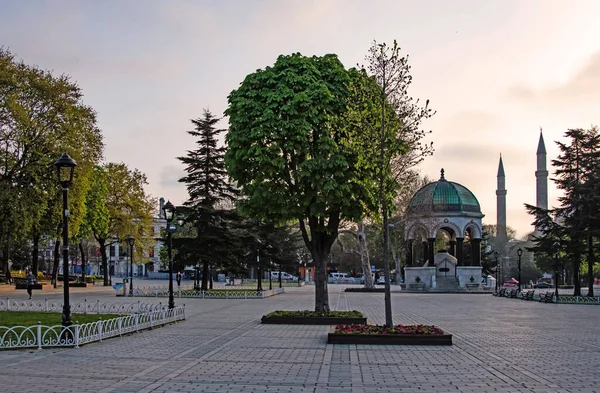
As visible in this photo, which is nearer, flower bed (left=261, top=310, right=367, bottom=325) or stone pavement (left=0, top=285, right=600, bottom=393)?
stone pavement (left=0, top=285, right=600, bottom=393)

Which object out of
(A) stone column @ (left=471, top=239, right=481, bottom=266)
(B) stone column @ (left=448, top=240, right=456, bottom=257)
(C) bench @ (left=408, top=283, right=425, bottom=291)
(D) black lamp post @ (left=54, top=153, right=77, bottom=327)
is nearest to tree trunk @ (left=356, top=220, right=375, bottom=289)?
(C) bench @ (left=408, top=283, right=425, bottom=291)

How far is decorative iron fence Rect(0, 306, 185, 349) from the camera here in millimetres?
13977

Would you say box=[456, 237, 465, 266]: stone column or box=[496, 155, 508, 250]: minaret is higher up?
box=[496, 155, 508, 250]: minaret

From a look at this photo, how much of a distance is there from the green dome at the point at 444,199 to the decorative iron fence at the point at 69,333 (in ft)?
116

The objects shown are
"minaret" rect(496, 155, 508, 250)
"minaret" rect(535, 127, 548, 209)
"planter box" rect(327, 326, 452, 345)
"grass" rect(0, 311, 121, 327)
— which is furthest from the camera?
"minaret" rect(496, 155, 508, 250)

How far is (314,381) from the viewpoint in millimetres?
10430

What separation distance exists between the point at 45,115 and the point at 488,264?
161 feet

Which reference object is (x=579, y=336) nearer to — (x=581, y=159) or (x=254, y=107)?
(x=254, y=107)

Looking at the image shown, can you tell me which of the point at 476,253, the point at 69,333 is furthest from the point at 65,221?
the point at 476,253

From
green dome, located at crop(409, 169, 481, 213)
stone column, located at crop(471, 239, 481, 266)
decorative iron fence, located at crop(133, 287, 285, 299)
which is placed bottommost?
decorative iron fence, located at crop(133, 287, 285, 299)

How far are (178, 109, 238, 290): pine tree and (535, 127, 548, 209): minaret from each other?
8121 cm

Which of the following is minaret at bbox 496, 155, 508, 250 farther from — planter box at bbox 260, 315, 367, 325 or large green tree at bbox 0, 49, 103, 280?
planter box at bbox 260, 315, 367, 325

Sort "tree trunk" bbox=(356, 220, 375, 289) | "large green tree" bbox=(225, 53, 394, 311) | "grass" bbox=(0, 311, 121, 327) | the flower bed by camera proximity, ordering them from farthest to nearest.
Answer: "tree trunk" bbox=(356, 220, 375, 289) < the flower bed < "large green tree" bbox=(225, 53, 394, 311) < "grass" bbox=(0, 311, 121, 327)

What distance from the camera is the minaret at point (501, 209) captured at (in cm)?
11244
